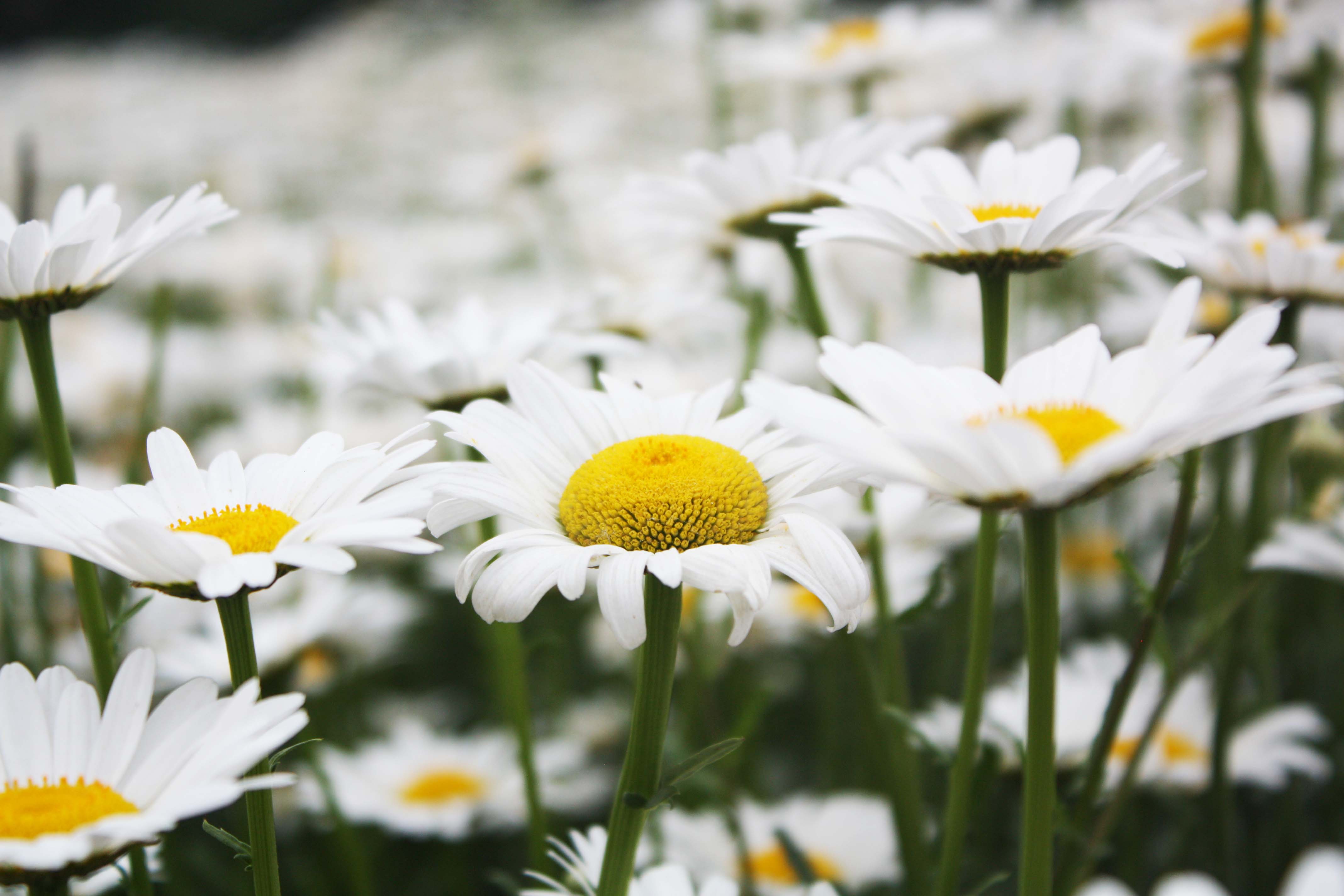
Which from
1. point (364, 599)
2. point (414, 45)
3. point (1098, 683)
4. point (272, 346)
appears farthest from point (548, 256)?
point (414, 45)

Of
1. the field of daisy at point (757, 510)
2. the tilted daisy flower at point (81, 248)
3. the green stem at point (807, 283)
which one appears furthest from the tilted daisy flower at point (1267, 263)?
the tilted daisy flower at point (81, 248)

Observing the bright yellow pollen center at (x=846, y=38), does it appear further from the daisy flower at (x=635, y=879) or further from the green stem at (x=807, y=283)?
the daisy flower at (x=635, y=879)

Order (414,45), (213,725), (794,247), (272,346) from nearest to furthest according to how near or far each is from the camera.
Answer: (213,725) → (794,247) → (272,346) → (414,45)

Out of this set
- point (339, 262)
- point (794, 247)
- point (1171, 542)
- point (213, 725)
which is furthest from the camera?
point (339, 262)

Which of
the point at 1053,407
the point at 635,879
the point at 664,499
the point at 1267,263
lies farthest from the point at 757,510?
the point at 1267,263

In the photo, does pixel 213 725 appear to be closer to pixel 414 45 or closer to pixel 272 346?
pixel 272 346

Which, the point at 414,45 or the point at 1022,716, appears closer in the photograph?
the point at 1022,716
